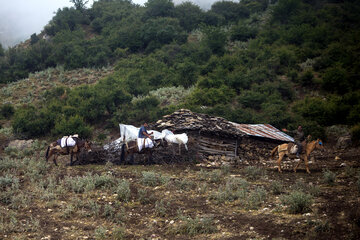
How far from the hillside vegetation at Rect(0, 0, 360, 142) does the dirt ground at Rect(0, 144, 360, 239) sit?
43.6ft

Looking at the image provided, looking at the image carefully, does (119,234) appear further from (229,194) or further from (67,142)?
(67,142)

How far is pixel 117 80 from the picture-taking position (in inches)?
1399

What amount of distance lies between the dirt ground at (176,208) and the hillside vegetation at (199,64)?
1329 centimetres

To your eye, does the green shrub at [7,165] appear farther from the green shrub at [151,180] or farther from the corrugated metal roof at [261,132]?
the corrugated metal roof at [261,132]

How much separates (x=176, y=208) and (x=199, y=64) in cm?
3308

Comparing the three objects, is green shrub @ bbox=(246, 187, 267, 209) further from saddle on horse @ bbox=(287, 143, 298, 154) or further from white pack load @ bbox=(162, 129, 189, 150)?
white pack load @ bbox=(162, 129, 189, 150)

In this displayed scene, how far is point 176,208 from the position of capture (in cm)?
889

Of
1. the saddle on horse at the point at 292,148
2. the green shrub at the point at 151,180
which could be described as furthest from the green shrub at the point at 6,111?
the saddle on horse at the point at 292,148

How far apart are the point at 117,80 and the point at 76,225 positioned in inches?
1136

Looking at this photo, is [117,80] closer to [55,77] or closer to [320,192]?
[55,77]

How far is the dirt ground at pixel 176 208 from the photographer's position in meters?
6.89

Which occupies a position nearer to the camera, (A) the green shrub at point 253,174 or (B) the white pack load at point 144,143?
(A) the green shrub at point 253,174

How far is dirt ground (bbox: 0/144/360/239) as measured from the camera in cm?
689

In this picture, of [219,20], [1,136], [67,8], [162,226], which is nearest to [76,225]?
[162,226]
